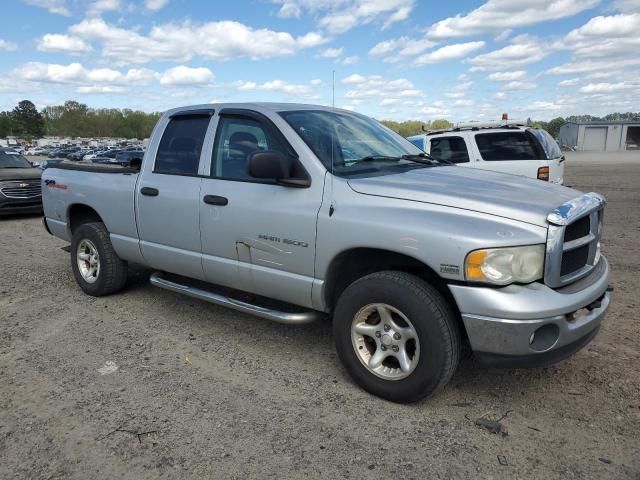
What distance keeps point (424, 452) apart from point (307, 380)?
1089 mm

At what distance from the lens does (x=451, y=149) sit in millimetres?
10055

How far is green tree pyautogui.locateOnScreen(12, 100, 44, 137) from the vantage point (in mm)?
140750

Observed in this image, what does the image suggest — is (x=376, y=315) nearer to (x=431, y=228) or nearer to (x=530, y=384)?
(x=431, y=228)

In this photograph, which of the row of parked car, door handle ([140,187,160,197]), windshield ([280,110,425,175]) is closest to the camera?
windshield ([280,110,425,175])

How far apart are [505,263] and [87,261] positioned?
14.7 ft

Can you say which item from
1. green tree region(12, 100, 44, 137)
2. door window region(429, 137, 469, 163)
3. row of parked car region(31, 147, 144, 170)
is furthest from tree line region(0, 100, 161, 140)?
door window region(429, 137, 469, 163)

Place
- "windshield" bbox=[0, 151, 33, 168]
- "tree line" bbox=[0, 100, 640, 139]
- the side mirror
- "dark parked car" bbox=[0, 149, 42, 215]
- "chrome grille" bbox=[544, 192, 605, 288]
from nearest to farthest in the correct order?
"chrome grille" bbox=[544, 192, 605, 288], the side mirror, "dark parked car" bbox=[0, 149, 42, 215], "windshield" bbox=[0, 151, 33, 168], "tree line" bbox=[0, 100, 640, 139]

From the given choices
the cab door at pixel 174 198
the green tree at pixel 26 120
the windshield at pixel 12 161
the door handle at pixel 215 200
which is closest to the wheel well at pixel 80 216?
the cab door at pixel 174 198

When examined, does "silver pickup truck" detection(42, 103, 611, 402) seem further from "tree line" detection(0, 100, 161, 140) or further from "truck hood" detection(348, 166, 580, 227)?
"tree line" detection(0, 100, 161, 140)

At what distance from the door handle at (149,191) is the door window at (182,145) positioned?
0.59 ft

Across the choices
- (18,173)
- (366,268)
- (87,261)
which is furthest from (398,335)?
(18,173)

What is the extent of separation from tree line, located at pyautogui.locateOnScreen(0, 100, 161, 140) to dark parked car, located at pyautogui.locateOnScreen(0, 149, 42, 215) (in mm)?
128703

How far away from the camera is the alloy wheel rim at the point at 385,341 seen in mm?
3209

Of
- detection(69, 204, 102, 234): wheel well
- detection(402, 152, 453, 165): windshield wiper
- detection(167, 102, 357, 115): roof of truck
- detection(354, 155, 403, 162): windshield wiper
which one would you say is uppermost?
detection(167, 102, 357, 115): roof of truck
